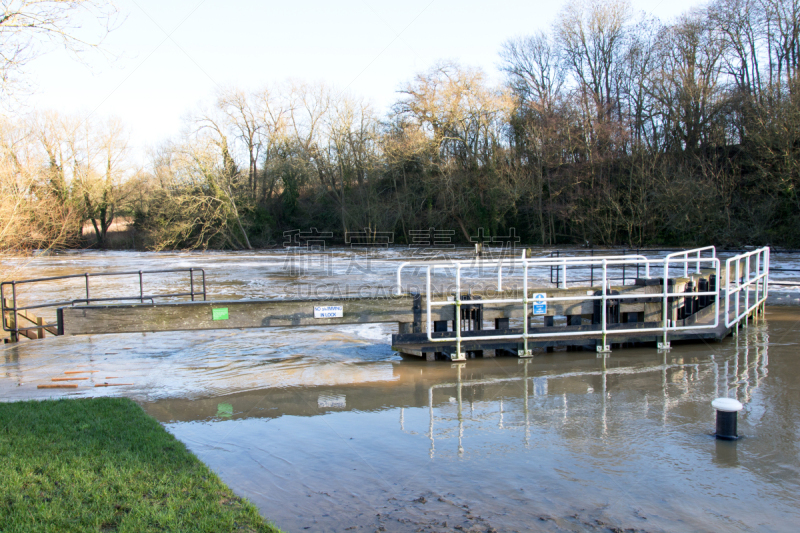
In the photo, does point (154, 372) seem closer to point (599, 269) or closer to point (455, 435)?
point (455, 435)

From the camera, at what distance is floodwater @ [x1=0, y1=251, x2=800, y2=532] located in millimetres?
4352

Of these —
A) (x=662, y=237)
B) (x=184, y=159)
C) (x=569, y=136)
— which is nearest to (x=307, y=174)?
(x=184, y=159)

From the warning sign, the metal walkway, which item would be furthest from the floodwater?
the warning sign

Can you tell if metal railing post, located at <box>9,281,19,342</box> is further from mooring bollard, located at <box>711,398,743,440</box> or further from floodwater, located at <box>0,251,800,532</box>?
mooring bollard, located at <box>711,398,743,440</box>

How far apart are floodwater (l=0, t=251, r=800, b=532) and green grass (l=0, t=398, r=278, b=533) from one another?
40 cm

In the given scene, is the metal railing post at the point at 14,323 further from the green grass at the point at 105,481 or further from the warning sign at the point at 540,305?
the warning sign at the point at 540,305

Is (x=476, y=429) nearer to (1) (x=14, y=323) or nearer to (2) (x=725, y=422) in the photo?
(2) (x=725, y=422)

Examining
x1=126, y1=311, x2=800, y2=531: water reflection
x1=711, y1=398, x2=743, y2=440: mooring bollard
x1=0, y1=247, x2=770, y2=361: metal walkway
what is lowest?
x1=126, y1=311, x2=800, y2=531: water reflection

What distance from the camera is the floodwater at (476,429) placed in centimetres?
435

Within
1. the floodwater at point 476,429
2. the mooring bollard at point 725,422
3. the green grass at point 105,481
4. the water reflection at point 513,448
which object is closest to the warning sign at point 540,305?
the floodwater at point 476,429

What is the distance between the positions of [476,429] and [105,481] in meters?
3.60

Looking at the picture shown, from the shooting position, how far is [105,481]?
4.44 m

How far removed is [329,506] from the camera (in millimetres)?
4449

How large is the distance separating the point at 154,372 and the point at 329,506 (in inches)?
234
